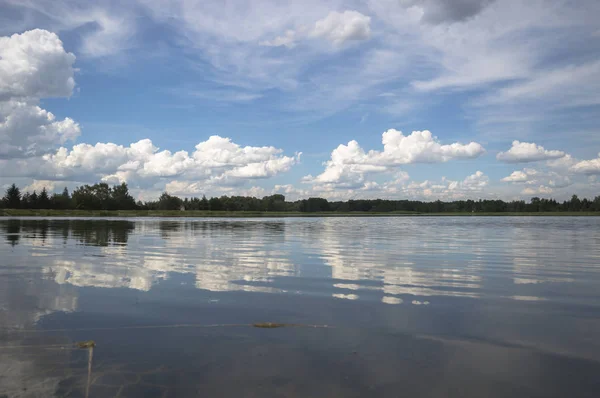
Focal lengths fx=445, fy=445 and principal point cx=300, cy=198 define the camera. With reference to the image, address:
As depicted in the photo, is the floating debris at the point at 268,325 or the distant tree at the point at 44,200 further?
the distant tree at the point at 44,200

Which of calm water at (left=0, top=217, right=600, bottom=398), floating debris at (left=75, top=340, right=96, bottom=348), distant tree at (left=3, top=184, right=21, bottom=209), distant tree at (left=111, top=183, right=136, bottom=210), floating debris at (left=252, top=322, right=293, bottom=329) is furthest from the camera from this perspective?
distant tree at (left=111, top=183, right=136, bottom=210)

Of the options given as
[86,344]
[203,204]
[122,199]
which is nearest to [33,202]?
[122,199]

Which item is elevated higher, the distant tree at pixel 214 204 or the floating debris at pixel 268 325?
the distant tree at pixel 214 204

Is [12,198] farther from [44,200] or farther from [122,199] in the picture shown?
[122,199]

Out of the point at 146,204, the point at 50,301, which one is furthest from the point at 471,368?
the point at 146,204

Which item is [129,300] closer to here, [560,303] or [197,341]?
[197,341]

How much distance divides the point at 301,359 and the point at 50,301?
679 centimetres

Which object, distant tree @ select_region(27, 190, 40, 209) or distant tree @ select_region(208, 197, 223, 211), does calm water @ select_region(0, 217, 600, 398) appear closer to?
distant tree @ select_region(27, 190, 40, 209)

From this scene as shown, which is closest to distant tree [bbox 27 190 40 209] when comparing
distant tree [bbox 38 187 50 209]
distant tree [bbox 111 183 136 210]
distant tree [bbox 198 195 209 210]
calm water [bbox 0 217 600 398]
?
distant tree [bbox 38 187 50 209]

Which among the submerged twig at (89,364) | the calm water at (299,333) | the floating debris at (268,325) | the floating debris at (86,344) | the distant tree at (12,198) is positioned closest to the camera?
the submerged twig at (89,364)

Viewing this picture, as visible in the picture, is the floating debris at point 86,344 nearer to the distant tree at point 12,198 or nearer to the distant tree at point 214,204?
the distant tree at point 12,198

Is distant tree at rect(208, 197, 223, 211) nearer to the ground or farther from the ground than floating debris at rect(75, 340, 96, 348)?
farther from the ground

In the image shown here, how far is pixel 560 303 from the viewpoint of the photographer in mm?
10383

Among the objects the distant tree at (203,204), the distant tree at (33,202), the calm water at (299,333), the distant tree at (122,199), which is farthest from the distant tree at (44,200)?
the calm water at (299,333)
